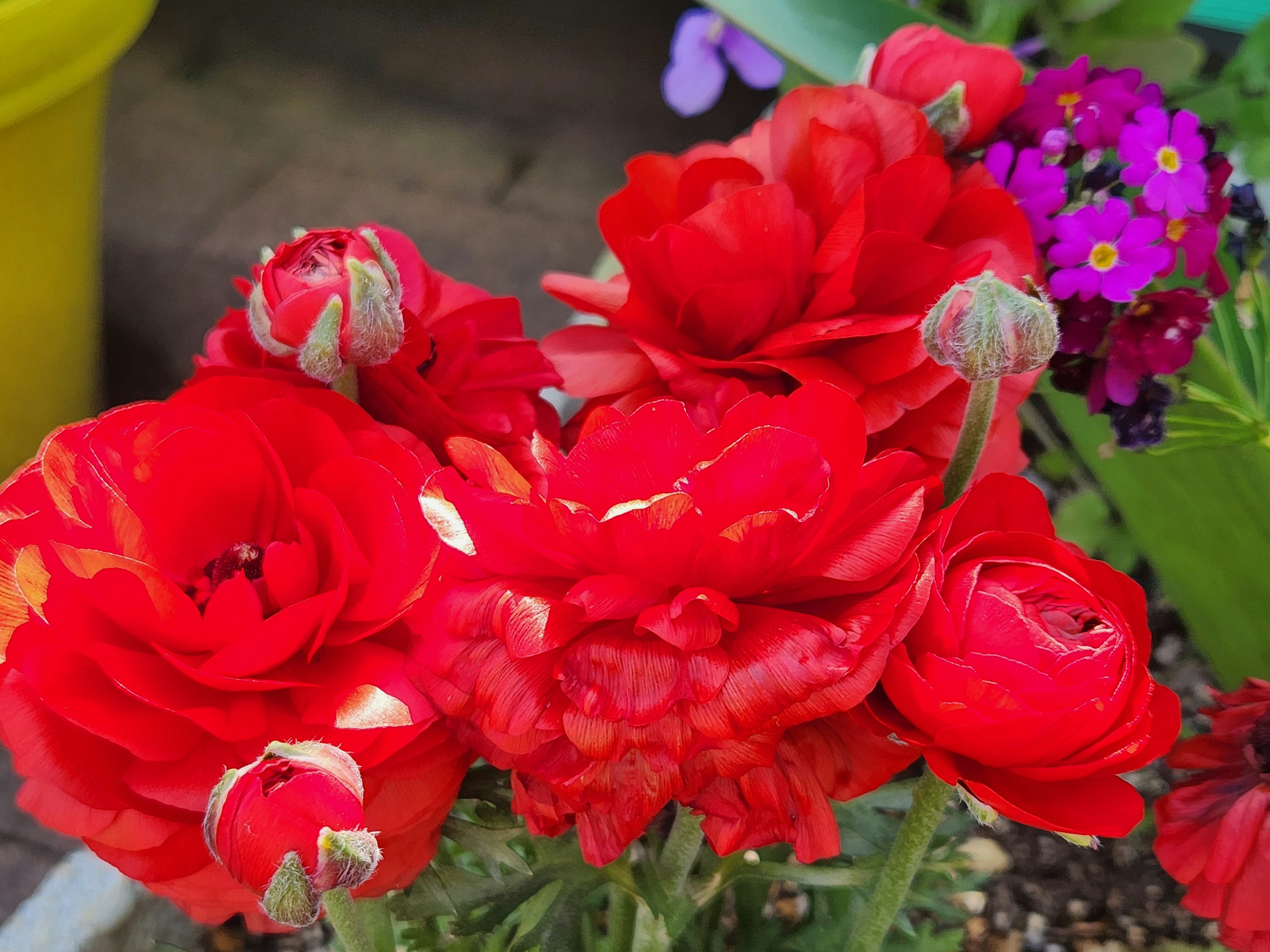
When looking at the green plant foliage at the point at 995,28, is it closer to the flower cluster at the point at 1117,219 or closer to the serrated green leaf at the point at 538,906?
the flower cluster at the point at 1117,219

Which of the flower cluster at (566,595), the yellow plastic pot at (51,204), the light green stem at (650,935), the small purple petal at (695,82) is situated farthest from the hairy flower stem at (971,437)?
the small purple petal at (695,82)

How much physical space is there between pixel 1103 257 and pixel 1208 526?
0.40 meters

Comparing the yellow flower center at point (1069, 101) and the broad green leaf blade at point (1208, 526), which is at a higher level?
the yellow flower center at point (1069, 101)

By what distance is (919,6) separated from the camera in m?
1.12

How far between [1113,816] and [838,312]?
0.59 feet

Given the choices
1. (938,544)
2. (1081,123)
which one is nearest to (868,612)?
(938,544)

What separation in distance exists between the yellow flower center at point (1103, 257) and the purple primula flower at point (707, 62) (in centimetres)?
71

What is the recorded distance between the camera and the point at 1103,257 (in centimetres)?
51

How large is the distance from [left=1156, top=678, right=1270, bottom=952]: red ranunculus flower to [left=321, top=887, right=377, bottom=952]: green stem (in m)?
0.29

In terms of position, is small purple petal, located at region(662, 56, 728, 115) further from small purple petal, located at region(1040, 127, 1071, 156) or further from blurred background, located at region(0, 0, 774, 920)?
small purple petal, located at region(1040, 127, 1071, 156)

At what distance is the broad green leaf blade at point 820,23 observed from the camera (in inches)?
33.8

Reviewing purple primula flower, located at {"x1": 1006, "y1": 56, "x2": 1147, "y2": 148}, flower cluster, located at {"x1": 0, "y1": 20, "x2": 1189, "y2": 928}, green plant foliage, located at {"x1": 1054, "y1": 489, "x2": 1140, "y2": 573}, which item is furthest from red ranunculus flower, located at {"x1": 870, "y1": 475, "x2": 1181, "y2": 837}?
green plant foliage, located at {"x1": 1054, "y1": 489, "x2": 1140, "y2": 573}

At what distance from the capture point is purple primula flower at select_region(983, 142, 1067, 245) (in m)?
0.49

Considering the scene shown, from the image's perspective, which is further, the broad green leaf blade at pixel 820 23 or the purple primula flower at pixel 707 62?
the purple primula flower at pixel 707 62
